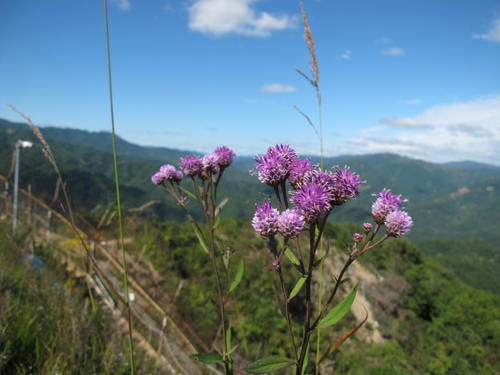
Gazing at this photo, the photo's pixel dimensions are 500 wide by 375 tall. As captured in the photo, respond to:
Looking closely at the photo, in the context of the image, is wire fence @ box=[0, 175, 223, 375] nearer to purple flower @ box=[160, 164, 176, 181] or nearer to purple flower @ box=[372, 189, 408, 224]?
purple flower @ box=[160, 164, 176, 181]

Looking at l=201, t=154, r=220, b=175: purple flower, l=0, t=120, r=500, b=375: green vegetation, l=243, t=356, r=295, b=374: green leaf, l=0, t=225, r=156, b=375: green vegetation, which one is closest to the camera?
l=243, t=356, r=295, b=374: green leaf

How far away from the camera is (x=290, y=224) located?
1366mm

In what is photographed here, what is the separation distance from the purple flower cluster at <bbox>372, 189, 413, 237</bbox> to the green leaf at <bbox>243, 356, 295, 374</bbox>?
83cm

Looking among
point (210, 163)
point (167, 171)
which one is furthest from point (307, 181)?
point (167, 171)

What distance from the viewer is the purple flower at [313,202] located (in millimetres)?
A: 1363

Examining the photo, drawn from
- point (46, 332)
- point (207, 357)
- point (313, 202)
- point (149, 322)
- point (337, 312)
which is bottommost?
point (149, 322)

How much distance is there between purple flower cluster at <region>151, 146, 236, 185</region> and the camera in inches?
93.3

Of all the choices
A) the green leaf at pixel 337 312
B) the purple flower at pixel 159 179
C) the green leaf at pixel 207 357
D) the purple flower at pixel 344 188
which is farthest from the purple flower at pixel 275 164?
the purple flower at pixel 159 179

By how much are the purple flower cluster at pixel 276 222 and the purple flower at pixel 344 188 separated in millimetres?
254

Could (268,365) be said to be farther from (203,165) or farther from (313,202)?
(203,165)

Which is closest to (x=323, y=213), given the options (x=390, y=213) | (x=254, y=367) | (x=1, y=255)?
(x=390, y=213)

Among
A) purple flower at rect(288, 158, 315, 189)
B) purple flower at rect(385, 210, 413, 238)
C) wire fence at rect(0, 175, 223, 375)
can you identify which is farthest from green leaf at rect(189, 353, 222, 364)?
purple flower at rect(385, 210, 413, 238)

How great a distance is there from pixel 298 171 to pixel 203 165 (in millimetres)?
1064

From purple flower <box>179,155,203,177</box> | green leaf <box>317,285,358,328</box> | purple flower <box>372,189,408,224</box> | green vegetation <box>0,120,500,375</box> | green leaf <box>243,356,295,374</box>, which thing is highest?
purple flower <box>179,155,203,177</box>
